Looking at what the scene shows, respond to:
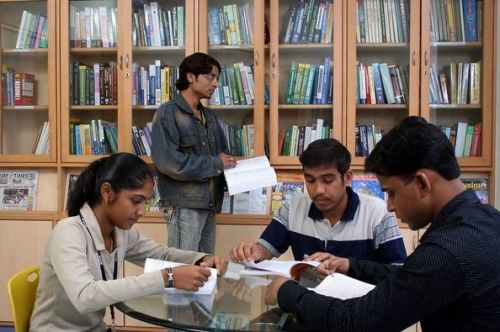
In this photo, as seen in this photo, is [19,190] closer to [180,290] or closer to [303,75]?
[303,75]

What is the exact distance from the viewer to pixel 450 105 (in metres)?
3.48

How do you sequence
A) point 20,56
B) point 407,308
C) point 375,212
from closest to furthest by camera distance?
point 407,308 < point 375,212 < point 20,56

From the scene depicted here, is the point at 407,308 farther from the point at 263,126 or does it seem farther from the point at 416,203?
the point at 263,126

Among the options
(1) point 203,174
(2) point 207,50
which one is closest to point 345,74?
(2) point 207,50

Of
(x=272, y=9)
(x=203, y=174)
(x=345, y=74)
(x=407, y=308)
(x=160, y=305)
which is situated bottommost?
(x=160, y=305)

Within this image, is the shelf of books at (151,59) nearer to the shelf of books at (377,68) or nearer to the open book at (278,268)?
the shelf of books at (377,68)

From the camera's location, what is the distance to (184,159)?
286cm

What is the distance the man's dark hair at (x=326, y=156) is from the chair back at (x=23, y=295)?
99cm

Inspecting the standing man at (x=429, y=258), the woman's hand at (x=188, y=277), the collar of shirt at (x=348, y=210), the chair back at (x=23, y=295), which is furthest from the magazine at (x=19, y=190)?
the standing man at (x=429, y=258)

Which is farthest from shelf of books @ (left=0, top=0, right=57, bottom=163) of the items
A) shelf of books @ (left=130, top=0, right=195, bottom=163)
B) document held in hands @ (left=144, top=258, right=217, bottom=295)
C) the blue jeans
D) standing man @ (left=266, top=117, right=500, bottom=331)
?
standing man @ (left=266, top=117, right=500, bottom=331)

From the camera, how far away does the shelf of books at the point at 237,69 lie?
11.5ft

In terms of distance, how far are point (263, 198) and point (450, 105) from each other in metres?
1.26

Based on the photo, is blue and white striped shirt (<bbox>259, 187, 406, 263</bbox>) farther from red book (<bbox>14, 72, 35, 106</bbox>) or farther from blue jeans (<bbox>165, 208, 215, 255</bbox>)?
red book (<bbox>14, 72, 35, 106</bbox>)

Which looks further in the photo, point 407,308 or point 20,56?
point 20,56
